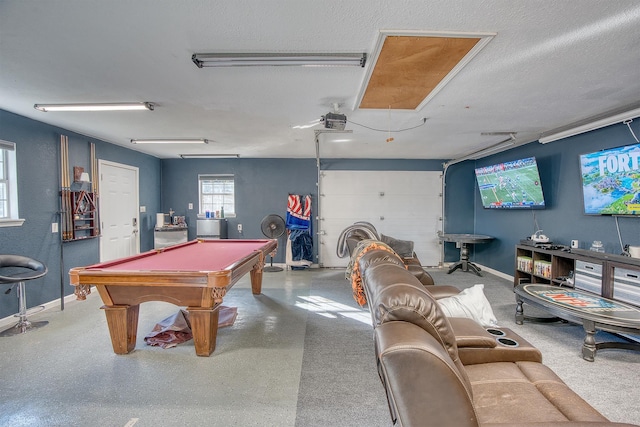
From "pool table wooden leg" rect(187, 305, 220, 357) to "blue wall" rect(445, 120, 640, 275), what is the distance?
181 inches

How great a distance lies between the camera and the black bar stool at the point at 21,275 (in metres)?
3.03

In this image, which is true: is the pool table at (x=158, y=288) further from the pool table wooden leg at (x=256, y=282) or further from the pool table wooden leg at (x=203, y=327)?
the pool table wooden leg at (x=256, y=282)

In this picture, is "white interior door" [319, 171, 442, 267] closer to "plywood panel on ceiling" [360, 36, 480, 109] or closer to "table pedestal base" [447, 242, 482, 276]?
"table pedestal base" [447, 242, 482, 276]

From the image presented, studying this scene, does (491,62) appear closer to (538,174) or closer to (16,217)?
(538,174)

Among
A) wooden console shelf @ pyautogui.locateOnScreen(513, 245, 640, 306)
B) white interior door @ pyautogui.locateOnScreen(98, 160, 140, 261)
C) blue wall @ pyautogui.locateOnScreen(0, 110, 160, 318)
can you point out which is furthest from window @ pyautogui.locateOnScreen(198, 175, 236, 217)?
wooden console shelf @ pyautogui.locateOnScreen(513, 245, 640, 306)

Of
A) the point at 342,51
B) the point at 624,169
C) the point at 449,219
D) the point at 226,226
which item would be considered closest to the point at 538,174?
the point at 624,169

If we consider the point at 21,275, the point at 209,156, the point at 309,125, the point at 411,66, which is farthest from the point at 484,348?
the point at 209,156

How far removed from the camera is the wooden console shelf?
2.82 meters

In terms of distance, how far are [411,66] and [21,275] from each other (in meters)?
4.28

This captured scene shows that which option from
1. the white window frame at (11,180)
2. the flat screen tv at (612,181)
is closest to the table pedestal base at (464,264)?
the flat screen tv at (612,181)

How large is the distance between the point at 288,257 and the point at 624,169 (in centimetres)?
517

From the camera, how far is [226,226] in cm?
641

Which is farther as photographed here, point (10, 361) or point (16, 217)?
point (16, 217)

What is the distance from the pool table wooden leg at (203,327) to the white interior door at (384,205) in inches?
158
